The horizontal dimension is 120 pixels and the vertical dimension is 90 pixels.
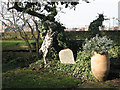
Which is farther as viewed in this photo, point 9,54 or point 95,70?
point 9,54

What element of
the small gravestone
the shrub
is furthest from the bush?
the shrub

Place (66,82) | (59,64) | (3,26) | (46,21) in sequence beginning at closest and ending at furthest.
Result: 1. (66,82)
2. (59,64)
3. (46,21)
4. (3,26)

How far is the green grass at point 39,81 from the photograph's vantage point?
6828 millimetres

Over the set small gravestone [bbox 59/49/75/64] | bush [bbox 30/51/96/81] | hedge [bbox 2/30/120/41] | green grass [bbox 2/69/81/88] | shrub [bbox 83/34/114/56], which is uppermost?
hedge [bbox 2/30/120/41]

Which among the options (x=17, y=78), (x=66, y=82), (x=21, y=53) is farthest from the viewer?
(x=21, y=53)

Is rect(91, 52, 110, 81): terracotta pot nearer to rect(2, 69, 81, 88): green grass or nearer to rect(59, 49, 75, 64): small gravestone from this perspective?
rect(2, 69, 81, 88): green grass

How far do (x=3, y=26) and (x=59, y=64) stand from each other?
703 cm

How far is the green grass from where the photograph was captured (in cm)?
683

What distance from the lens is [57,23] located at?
11.0 m

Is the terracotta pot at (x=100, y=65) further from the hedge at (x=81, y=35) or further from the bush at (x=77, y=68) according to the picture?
the hedge at (x=81, y=35)

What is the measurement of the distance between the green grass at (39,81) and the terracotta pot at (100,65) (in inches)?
34.6

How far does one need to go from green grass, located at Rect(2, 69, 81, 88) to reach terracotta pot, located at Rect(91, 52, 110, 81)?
2.89ft

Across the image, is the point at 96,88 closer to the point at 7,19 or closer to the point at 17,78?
the point at 17,78

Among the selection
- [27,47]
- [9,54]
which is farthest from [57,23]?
[9,54]
